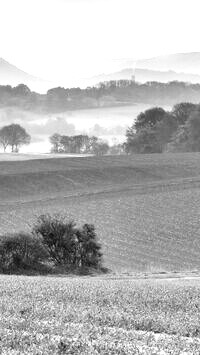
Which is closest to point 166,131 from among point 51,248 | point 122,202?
point 122,202

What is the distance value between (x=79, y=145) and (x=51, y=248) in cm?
10497

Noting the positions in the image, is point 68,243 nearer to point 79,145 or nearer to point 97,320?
point 97,320

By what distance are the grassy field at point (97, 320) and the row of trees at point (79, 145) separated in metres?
119

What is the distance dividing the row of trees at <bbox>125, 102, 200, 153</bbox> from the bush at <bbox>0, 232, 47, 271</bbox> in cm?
8712

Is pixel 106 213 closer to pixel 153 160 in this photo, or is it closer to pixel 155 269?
pixel 155 269

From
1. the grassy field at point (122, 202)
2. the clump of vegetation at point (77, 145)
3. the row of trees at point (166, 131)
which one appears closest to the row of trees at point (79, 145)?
the clump of vegetation at point (77, 145)

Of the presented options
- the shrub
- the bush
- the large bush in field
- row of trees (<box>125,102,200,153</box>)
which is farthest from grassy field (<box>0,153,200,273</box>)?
row of trees (<box>125,102,200,153</box>)

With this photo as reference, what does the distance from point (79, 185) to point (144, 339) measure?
48184mm

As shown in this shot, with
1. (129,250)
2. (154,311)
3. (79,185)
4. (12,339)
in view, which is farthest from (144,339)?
(79,185)

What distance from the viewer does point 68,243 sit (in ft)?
104

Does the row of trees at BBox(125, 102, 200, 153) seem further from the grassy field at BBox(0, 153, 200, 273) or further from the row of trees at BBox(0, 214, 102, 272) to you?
the row of trees at BBox(0, 214, 102, 272)

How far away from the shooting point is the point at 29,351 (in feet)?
26.1

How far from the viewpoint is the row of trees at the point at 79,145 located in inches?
5330

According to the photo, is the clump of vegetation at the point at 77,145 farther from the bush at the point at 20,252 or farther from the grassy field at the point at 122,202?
the bush at the point at 20,252
